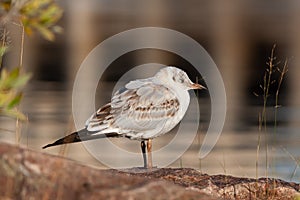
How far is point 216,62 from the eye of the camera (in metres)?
23.5

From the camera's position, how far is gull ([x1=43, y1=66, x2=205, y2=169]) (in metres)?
7.71

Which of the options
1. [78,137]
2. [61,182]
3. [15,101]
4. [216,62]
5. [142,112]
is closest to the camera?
[15,101]

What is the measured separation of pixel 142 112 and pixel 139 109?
0.13 ft

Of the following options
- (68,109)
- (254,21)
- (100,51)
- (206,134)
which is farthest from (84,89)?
(254,21)

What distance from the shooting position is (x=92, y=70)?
68.4ft

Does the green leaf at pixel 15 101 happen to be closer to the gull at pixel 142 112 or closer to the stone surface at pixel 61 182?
the stone surface at pixel 61 182

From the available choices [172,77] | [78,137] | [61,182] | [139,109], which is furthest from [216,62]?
[61,182]

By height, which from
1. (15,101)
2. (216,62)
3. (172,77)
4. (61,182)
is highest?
(15,101)

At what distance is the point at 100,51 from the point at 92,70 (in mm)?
3966

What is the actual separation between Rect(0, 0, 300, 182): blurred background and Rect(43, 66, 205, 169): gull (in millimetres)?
423

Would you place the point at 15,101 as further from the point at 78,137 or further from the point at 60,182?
the point at 78,137

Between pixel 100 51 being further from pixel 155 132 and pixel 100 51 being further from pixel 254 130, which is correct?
pixel 155 132

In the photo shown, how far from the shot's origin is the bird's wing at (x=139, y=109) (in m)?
7.73

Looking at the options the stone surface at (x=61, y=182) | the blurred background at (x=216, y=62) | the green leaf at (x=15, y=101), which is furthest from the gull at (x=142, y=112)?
the green leaf at (x=15, y=101)
